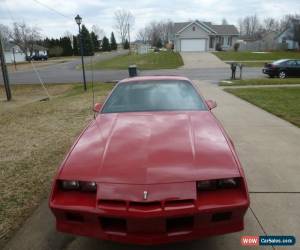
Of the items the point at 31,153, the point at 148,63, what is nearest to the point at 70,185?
the point at 31,153

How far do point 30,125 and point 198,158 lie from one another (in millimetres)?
6887

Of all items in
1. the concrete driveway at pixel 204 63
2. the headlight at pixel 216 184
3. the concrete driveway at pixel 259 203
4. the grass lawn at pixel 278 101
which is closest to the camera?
the headlight at pixel 216 184

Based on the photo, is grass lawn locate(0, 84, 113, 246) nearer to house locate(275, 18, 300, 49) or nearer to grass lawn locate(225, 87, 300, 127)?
grass lawn locate(225, 87, 300, 127)

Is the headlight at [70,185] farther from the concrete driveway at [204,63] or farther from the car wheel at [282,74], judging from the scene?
the concrete driveway at [204,63]

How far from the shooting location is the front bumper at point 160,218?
8.51ft

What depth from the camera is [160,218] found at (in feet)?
8.46

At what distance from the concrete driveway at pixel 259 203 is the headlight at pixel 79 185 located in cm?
69

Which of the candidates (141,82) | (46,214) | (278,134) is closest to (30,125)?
(141,82)

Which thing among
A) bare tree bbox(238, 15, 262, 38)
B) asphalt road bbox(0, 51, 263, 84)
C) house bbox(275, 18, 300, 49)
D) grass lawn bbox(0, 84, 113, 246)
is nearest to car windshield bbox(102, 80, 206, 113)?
grass lawn bbox(0, 84, 113, 246)

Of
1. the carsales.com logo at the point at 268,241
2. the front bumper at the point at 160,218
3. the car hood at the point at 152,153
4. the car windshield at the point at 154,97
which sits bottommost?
the carsales.com logo at the point at 268,241

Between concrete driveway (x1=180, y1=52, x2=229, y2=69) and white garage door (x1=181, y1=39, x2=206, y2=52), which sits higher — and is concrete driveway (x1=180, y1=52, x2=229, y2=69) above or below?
below

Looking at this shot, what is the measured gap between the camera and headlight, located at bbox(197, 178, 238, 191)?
276 centimetres

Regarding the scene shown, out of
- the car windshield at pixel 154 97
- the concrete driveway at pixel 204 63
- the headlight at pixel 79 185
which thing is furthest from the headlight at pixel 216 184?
the concrete driveway at pixel 204 63

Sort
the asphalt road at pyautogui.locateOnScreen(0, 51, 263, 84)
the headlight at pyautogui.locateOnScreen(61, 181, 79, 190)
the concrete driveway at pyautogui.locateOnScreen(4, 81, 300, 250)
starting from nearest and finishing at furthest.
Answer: the headlight at pyautogui.locateOnScreen(61, 181, 79, 190) < the concrete driveway at pyautogui.locateOnScreen(4, 81, 300, 250) < the asphalt road at pyautogui.locateOnScreen(0, 51, 263, 84)
